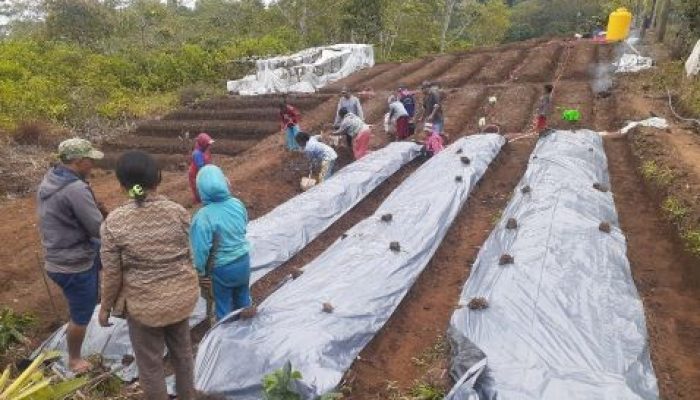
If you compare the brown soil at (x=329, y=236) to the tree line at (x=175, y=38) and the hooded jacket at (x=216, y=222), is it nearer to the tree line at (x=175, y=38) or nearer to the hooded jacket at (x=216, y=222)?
the hooded jacket at (x=216, y=222)

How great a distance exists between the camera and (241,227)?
12.5 ft

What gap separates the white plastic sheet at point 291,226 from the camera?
4.09 m

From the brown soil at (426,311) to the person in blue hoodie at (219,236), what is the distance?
3.30 ft

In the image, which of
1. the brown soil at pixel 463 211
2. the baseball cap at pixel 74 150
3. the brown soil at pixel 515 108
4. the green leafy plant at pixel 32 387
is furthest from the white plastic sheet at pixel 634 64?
the green leafy plant at pixel 32 387

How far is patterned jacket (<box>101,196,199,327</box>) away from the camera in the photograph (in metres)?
2.80

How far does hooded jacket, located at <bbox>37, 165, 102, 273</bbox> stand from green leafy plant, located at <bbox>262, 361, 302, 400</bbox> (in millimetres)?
1474

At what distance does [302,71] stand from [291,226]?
13057 millimetres

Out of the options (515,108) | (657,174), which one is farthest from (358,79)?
(657,174)

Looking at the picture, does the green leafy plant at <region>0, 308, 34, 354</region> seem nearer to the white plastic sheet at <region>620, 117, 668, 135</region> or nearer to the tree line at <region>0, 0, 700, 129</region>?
the tree line at <region>0, 0, 700, 129</region>

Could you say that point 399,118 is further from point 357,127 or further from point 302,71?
point 302,71

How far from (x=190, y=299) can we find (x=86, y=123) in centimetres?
1200

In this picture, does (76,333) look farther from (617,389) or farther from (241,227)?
(617,389)

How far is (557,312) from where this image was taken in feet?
12.5

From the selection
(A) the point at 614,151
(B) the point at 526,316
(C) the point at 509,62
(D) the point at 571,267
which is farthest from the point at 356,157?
(C) the point at 509,62
